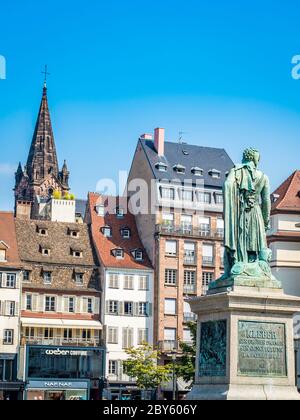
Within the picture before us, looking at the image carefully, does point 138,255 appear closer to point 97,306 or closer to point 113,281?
point 113,281

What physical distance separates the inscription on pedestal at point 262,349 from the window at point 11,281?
61323mm

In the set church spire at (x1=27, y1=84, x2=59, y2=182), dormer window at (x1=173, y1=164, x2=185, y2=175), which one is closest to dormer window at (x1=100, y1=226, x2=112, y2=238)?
dormer window at (x1=173, y1=164, x2=185, y2=175)

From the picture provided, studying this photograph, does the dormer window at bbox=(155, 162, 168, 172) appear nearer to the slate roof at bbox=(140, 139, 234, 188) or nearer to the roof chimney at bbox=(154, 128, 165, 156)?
the slate roof at bbox=(140, 139, 234, 188)

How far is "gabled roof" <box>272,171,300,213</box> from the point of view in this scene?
8388 centimetres

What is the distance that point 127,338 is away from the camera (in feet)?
283

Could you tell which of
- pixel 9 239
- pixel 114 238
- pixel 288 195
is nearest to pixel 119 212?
pixel 114 238

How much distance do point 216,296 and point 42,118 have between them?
469 feet

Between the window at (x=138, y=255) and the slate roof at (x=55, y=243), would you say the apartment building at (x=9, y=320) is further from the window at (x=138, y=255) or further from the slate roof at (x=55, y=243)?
the window at (x=138, y=255)

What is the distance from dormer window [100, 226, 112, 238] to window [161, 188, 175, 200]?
18.3 feet

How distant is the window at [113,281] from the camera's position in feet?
284

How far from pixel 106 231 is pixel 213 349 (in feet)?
219

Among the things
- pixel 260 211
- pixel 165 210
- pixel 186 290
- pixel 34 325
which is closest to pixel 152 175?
pixel 165 210

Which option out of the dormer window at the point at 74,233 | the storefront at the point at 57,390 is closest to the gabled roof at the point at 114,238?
the dormer window at the point at 74,233
